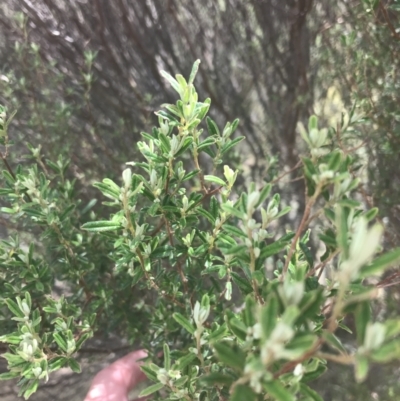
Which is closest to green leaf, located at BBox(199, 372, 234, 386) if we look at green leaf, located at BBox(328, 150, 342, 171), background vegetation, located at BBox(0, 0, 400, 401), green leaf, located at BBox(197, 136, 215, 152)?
green leaf, located at BBox(328, 150, 342, 171)

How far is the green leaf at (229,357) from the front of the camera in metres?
0.45

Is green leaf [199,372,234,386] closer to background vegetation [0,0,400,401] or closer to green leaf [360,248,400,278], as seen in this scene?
green leaf [360,248,400,278]

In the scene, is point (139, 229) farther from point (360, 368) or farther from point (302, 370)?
point (360, 368)

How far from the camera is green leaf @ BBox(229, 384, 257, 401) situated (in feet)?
1.39

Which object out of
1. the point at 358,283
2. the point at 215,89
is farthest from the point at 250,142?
the point at 358,283

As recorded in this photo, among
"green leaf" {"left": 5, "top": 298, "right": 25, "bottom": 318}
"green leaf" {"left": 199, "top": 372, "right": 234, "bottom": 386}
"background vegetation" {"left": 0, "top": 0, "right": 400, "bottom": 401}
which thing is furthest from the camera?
"background vegetation" {"left": 0, "top": 0, "right": 400, "bottom": 401}

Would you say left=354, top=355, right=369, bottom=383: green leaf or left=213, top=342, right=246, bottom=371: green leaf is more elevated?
left=213, top=342, right=246, bottom=371: green leaf

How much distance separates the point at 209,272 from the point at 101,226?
0.81 ft

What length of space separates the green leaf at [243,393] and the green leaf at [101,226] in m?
0.42

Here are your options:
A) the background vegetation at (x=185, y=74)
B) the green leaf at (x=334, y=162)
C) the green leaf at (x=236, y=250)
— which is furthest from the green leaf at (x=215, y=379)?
the background vegetation at (x=185, y=74)

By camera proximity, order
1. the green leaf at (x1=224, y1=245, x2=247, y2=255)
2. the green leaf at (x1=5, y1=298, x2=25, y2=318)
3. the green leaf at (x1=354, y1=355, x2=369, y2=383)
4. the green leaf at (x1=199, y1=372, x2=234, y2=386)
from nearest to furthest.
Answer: the green leaf at (x1=354, y1=355, x2=369, y2=383), the green leaf at (x1=199, y1=372, x2=234, y2=386), the green leaf at (x1=224, y1=245, x2=247, y2=255), the green leaf at (x1=5, y1=298, x2=25, y2=318)

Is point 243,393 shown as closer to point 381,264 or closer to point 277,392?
point 277,392

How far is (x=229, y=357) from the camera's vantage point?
0.45 meters

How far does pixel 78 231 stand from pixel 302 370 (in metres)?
0.91
